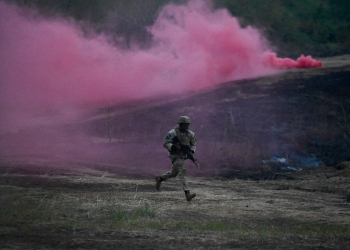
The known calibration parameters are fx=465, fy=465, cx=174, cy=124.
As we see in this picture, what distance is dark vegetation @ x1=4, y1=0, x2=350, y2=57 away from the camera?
3228 cm

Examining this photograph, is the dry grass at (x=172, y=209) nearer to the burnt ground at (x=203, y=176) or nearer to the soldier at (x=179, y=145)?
the burnt ground at (x=203, y=176)

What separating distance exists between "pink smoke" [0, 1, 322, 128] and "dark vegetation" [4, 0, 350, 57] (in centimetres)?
186

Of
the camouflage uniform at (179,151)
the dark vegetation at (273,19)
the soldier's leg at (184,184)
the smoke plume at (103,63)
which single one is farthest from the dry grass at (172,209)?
the dark vegetation at (273,19)

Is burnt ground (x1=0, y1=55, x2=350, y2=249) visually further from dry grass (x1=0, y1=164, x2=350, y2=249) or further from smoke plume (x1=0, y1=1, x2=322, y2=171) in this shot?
smoke plume (x1=0, y1=1, x2=322, y2=171)

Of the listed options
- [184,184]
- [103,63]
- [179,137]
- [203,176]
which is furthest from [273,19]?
[184,184]

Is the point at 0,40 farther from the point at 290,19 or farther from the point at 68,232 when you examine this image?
the point at 290,19

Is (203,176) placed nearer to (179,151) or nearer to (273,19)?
(179,151)

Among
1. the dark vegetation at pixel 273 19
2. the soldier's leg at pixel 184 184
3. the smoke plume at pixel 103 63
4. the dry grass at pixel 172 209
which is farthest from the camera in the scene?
the dark vegetation at pixel 273 19

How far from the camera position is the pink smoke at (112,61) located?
2448 cm

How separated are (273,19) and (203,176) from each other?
106ft

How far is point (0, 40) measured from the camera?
23.9 m

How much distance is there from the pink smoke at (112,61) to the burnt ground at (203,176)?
2.39m

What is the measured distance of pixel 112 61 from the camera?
27.8 meters

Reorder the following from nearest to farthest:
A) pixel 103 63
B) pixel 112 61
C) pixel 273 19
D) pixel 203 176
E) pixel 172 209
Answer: pixel 172 209 < pixel 203 176 < pixel 103 63 < pixel 112 61 < pixel 273 19
